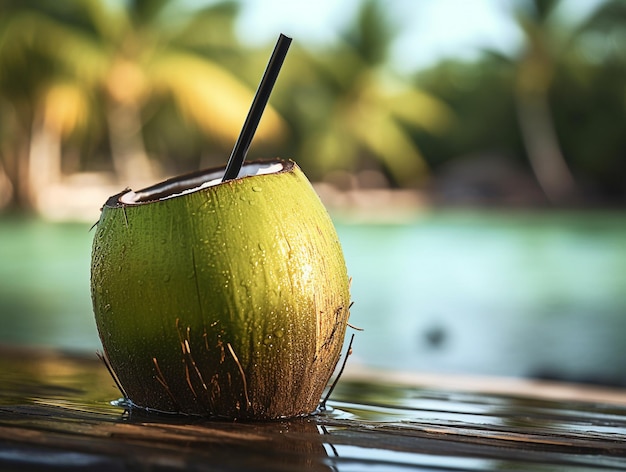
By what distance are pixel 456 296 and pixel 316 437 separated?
12.5 meters

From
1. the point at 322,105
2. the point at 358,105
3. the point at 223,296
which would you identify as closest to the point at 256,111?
the point at 223,296

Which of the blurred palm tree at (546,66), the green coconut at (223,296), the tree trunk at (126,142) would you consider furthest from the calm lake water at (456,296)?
the blurred palm tree at (546,66)

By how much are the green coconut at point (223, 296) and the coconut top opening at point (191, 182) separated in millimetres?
94

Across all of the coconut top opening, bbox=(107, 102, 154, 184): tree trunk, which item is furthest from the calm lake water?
bbox=(107, 102, 154, 184): tree trunk

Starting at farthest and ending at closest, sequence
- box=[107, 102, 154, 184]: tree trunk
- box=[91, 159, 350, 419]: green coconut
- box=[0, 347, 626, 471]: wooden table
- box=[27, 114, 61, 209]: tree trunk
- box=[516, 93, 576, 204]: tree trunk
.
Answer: box=[516, 93, 576, 204]: tree trunk → box=[107, 102, 154, 184]: tree trunk → box=[27, 114, 61, 209]: tree trunk → box=[91, 159, 350, 419]: green coconut → box=[0, 347, 626, 471]: wooden table

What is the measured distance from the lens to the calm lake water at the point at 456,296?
7801mm

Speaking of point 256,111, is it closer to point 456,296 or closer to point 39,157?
point 456,296

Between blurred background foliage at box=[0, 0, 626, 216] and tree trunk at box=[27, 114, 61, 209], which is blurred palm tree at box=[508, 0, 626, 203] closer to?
blurred background foliage at box=[0, 0, 626, 216]

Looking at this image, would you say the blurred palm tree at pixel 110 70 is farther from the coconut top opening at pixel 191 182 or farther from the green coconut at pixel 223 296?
the green coconut at pixel 223 296

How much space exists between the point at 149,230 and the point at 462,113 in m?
41.1

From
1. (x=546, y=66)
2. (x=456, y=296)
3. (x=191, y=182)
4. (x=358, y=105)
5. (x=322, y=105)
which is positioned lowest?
(x=191, y=182)

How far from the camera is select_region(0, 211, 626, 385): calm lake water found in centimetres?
780

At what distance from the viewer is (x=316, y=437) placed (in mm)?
1688

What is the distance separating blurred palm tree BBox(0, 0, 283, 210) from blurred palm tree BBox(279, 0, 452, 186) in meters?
7.55
